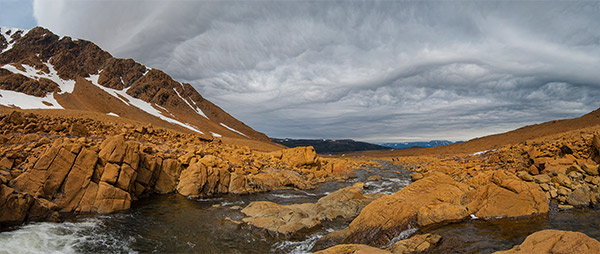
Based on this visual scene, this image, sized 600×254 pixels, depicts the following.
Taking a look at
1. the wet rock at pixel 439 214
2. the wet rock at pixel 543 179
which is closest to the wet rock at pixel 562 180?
the wet rock at pixel 543 179

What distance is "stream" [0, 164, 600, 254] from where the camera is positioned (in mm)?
9836

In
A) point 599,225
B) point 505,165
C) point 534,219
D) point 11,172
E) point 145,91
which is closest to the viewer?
point 599,225

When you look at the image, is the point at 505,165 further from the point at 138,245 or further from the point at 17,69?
the point at 17,69

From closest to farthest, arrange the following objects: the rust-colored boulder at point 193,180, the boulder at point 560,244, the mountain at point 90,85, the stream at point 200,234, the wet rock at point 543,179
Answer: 1. the boulder at point 560,244
2. the stream at point 200,234
3. the wet rock at point 543,179
4. the rust-colored boulder at point 193,180
5. the mountain at point 90,85

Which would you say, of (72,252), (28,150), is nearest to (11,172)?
(28,150)

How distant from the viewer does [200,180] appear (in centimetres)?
2091

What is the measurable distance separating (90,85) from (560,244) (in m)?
141

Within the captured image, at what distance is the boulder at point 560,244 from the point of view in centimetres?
643

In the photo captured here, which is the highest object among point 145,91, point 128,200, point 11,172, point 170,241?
point 145,91

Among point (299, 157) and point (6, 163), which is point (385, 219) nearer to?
point (6, 163)

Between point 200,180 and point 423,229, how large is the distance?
16.4 meters

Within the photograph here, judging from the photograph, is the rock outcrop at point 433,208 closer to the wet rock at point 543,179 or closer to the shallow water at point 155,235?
the shallow water at point 155,235

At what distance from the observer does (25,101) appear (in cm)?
7456

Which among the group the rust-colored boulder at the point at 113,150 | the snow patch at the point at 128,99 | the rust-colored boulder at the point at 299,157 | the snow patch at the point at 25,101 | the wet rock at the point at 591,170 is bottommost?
the wet rock at the point at 591,170
